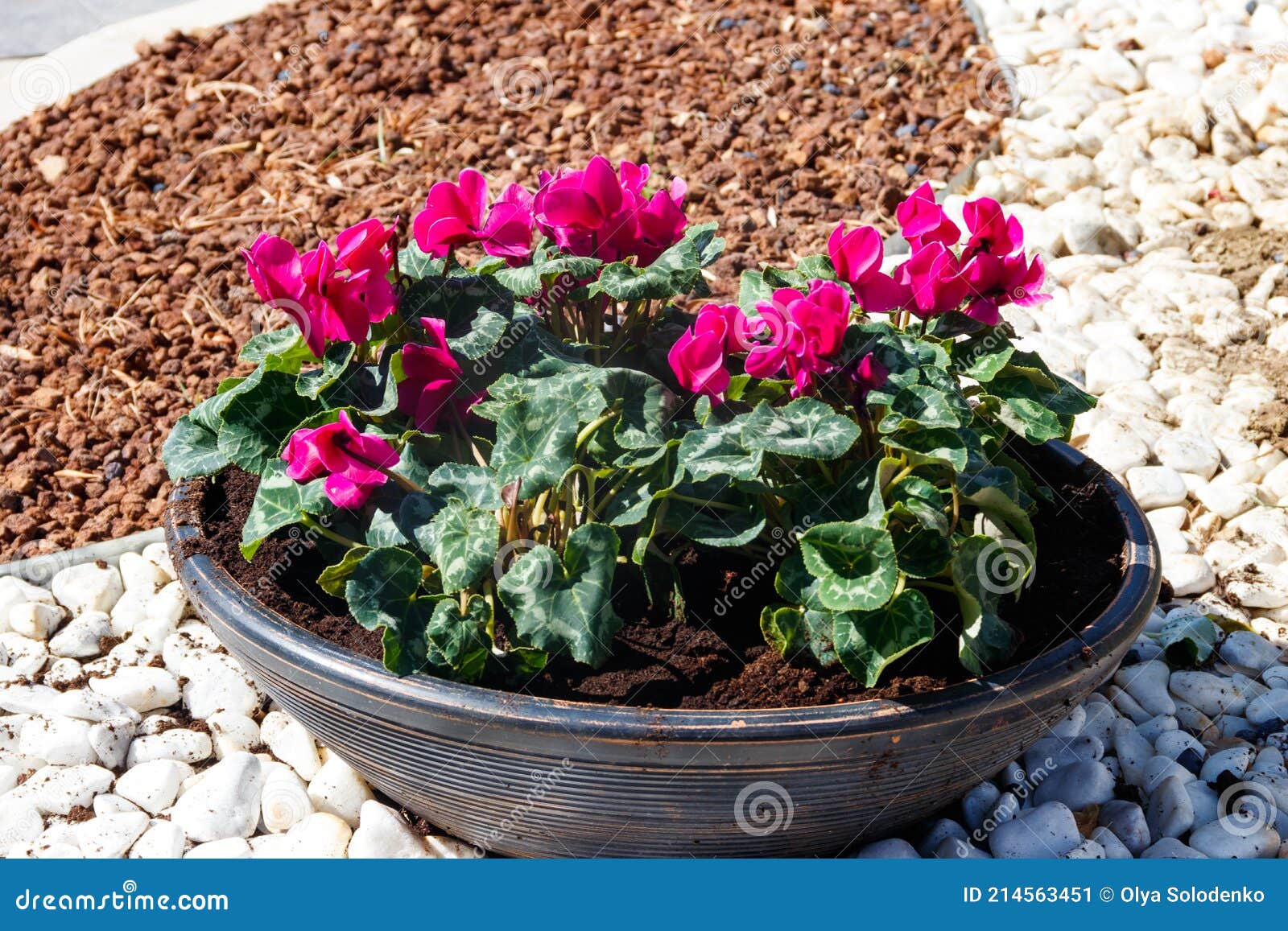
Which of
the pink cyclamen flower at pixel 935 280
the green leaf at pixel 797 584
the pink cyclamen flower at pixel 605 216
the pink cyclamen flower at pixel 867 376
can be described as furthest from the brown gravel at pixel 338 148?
the green leaf at pixel 797 584

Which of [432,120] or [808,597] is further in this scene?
[432,120]

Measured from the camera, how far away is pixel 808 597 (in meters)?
1.61

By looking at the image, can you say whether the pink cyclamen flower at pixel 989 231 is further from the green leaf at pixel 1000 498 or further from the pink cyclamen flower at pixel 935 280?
the green leaf at pixel 1000 498

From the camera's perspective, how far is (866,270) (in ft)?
5.71

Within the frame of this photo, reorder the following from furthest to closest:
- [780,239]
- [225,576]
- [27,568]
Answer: [780,239], [27,568], [225,576]

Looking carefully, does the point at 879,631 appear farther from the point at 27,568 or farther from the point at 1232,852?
the point at 27,568

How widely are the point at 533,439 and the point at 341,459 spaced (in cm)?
25

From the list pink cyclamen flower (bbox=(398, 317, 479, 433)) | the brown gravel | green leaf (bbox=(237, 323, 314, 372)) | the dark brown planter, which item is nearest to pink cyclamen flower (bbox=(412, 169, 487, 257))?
pink cyclamen flower (bbox=(398, 317, 479, 433))

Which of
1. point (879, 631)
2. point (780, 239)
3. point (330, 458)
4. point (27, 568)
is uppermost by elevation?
point (330, 458)

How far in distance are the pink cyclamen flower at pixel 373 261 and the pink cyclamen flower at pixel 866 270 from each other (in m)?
0.61

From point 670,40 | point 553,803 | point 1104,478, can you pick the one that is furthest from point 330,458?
point 670,40

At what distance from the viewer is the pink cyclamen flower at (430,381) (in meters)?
1.75

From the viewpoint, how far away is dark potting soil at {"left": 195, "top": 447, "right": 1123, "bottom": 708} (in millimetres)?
1627

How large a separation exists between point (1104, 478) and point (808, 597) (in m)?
0.69
